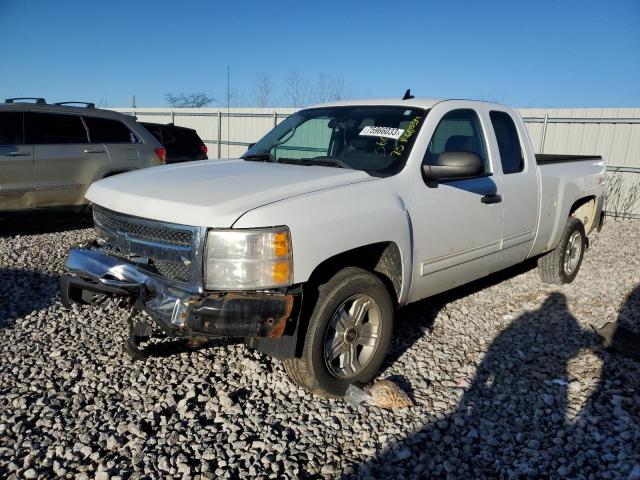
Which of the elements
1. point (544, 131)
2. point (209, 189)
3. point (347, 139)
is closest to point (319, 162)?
point (347, 139)

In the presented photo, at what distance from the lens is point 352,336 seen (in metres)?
3.27

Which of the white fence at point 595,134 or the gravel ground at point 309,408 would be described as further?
the white fence at point 595,134

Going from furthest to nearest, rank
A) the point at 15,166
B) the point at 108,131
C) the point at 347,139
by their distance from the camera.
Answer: the point at 108,131, the point at 15,166, the point at 347,139

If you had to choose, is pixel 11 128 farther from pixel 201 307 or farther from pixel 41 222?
pixel 201 307

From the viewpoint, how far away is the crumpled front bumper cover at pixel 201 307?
262 centimetres

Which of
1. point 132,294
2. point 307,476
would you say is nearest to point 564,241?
point 307,476

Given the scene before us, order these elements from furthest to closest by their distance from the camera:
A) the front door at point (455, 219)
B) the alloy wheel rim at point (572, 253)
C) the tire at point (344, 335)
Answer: the alloy wheel rim at point (572, 253), the front door at point (455, 219), the tire at point (344, 335)

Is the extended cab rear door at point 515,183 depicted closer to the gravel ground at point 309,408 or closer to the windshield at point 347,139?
the gravel ground at point 309,408

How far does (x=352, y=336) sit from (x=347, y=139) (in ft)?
5.35

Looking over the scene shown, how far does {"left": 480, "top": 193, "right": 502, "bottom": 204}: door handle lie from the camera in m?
4.07

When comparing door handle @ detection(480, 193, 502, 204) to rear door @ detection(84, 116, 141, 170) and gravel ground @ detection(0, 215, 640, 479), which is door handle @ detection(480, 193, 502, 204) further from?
rear door @ detection(84, 116, 141, 170)

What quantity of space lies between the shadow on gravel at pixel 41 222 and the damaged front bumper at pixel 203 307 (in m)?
4.70

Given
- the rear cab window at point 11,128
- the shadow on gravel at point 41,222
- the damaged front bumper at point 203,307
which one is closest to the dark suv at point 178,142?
the shadow on gravel at point 41,222

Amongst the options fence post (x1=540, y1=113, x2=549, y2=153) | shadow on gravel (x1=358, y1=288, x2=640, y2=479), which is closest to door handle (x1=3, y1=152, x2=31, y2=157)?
shadow on gravel (x1=358, y1=288, x2=640, y2=479)
